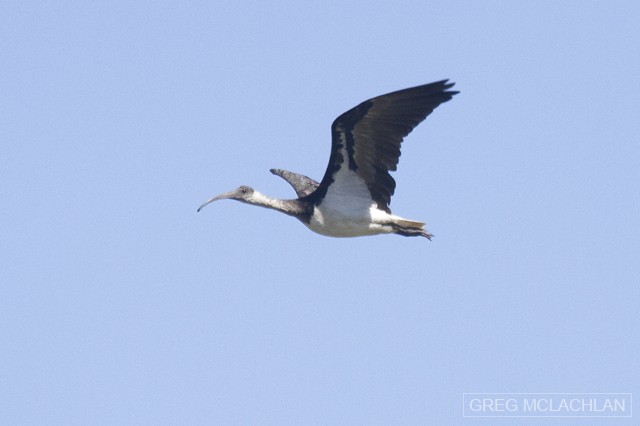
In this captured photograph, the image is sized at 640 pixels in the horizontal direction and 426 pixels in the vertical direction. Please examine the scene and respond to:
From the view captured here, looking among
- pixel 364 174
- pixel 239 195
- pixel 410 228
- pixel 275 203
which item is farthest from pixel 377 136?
pixel 239 195

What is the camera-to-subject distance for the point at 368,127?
23.0 meters

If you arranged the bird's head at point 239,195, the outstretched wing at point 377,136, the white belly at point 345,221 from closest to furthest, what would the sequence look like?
the outstretched wing at point 377,136
the white belly at point 345,221
the bird's head at point 239,195

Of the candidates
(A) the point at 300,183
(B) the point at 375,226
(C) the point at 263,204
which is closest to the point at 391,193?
(B) the point at 375,226

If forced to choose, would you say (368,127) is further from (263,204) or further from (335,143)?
(263,204)

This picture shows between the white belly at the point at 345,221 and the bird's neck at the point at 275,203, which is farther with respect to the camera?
the bird's neck at the point at 275,203

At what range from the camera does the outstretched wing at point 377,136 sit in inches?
890

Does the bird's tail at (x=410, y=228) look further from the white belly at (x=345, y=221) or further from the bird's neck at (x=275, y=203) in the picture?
the bird's neck at (x=275, y=203)

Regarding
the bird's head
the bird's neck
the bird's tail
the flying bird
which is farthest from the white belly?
the bird's head

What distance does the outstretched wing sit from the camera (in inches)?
890

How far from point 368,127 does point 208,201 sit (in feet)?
12.7

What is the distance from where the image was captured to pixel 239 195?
24.9 meters

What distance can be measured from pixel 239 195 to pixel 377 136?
3320 millimetres

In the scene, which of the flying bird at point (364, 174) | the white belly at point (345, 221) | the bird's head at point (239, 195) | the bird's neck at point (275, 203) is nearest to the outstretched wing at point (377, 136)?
the flying bird at point (364, 174)

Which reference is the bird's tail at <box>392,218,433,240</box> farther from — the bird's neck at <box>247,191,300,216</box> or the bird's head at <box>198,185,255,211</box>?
the bird's head at <box>198,185,255,211</box>
